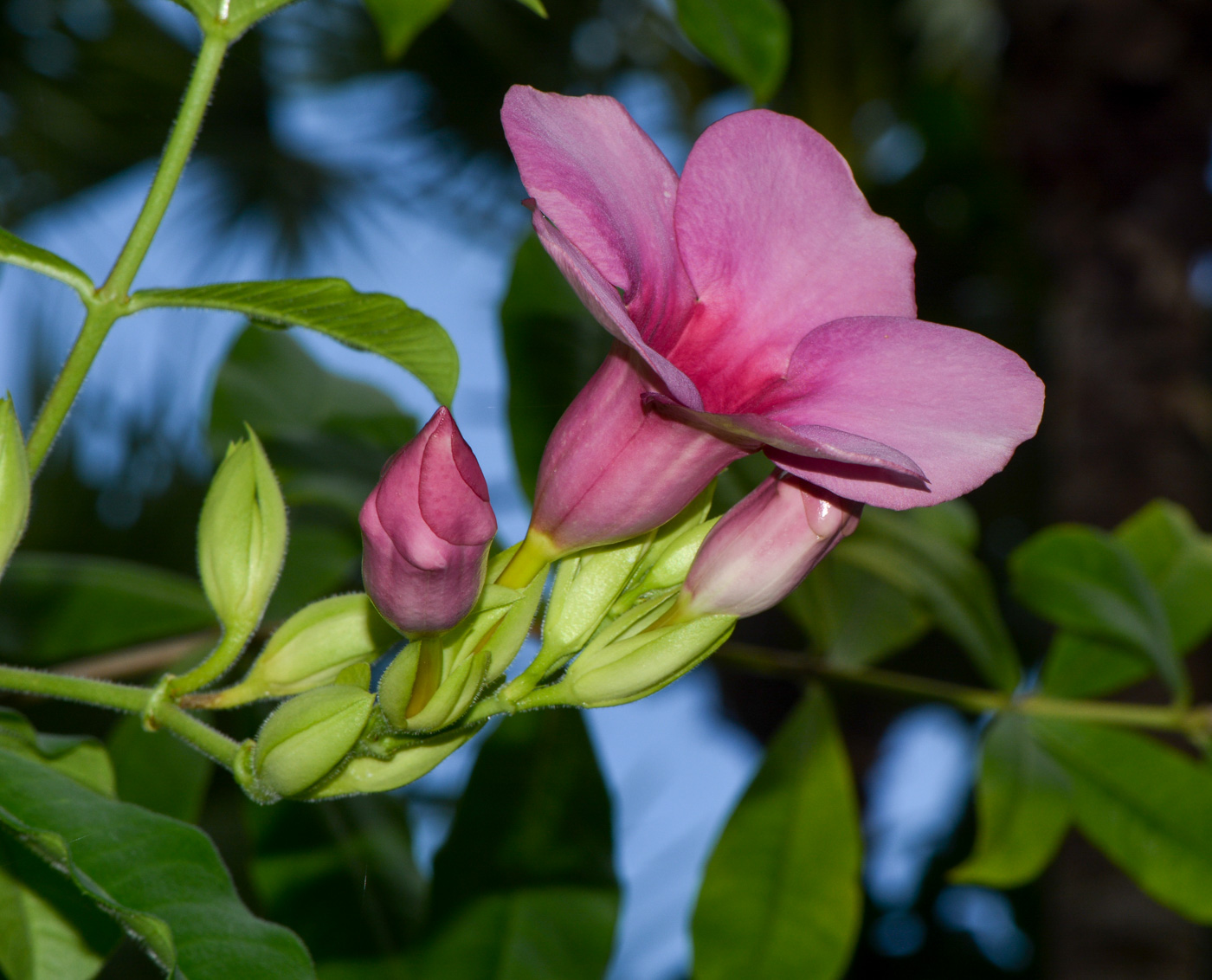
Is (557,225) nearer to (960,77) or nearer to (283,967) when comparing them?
(283,967)

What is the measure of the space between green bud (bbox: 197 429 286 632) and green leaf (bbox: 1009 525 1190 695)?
68 centimetres

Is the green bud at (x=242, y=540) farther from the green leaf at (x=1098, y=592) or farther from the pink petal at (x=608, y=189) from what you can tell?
the green leaf at (x=1098, y=592)

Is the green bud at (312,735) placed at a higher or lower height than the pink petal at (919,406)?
lower

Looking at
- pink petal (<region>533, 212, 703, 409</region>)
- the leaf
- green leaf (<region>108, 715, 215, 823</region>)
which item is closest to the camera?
pink petal (<region>533, 212, 703, 409</region>)

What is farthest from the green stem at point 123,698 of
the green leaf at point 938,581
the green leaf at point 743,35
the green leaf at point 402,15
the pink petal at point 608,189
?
the green leaf at point 938,581

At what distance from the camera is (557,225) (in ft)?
1.28

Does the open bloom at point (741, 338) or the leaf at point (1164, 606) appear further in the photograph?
the leaf at point (1164, 606)

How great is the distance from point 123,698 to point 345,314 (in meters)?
0.19

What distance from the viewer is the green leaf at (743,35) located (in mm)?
704

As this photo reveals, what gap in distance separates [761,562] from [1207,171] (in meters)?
3.12

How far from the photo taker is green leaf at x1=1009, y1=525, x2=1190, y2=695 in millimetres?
913

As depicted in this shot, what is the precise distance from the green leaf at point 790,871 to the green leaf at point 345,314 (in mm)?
552

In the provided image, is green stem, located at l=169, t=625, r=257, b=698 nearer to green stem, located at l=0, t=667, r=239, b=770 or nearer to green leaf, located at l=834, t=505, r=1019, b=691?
green stem, located at l=0, t=667, r=239, b=770

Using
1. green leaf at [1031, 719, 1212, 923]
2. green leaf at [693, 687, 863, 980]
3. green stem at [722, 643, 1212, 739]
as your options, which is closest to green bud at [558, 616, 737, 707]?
green stem at [722, 643, 1212, 739]
